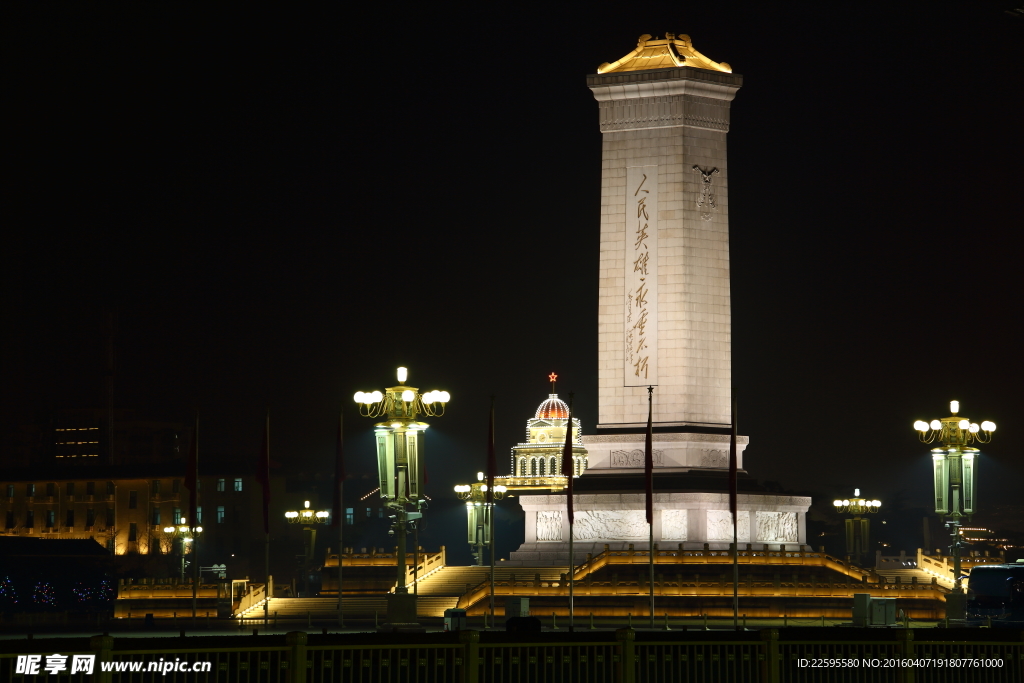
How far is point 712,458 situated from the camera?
172 ft

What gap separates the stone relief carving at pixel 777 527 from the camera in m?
51.4

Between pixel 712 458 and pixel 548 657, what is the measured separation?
33979mm

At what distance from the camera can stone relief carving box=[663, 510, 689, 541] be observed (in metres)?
50.5

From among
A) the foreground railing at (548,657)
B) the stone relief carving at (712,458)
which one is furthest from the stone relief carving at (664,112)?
the foreground railing at (548,657)

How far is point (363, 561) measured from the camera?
174 ft

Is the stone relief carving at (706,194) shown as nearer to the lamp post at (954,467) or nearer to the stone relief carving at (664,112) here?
the stone relief carving at (664,112)

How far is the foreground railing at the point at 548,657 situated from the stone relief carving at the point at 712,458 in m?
32.5

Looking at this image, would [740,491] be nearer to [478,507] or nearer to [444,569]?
[444,569]

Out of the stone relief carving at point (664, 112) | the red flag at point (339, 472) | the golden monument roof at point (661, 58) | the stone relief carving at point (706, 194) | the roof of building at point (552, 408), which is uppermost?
the golden monument roof at point (661, 58)

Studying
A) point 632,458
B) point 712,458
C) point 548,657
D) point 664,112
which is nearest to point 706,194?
point 664,112

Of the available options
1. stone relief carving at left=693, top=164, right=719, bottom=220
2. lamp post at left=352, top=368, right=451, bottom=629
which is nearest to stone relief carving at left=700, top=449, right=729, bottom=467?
stone relief carving at left=693, top=164, right=719, bottom=220

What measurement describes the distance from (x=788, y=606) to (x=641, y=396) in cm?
1029

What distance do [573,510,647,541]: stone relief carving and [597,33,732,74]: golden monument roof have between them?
13553 millimetres

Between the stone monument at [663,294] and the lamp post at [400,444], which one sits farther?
the stone monument at [663,294]
